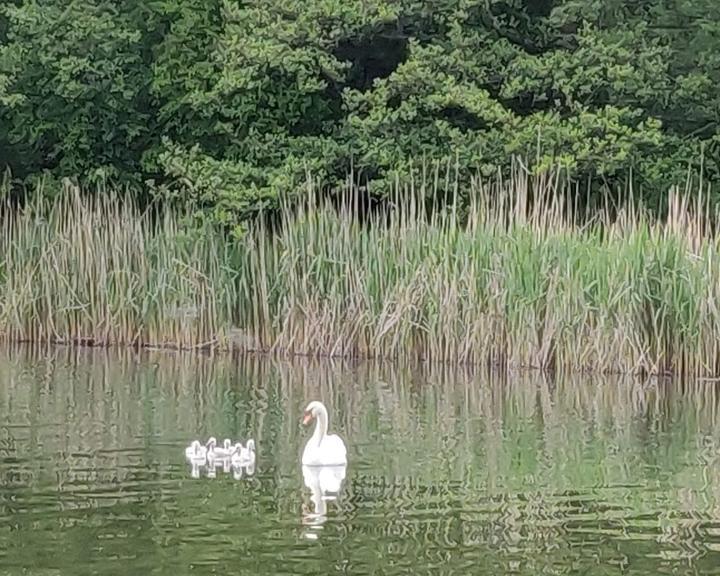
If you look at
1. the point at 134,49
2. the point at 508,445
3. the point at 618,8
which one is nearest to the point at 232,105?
the point at 134,49

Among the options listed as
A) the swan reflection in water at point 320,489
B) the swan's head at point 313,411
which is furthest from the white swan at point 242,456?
the swan's head at point 313,411

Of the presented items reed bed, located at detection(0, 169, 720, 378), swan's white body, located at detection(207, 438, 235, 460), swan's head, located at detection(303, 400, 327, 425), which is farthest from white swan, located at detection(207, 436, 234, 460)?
reed bed, located at detection(0, 169, 720, 378)

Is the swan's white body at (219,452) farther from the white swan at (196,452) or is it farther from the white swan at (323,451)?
the white swan at (323,451)

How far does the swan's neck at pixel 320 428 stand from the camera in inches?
494

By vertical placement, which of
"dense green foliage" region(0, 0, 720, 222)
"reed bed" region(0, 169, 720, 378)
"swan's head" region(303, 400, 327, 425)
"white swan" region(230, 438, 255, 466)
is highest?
"dense green foliage" region(0, 0, 720, 222)

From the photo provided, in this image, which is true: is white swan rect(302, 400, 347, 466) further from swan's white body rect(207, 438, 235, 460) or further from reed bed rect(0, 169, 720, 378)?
reed bed rect(0, 169, 720, 378)

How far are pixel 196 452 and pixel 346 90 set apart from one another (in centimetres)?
1173

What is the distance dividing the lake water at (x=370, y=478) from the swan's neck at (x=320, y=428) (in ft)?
0.89

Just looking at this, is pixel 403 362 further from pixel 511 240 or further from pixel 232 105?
pixel 232 105

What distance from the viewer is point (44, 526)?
10.3 metres

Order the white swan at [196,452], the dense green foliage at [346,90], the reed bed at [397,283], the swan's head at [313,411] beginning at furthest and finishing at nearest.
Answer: the dense green foliage at [346,90] → the reed bed at [397,283] → the swan's head at [313,411] → the white swan at [196,452]

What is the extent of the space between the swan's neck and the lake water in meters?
0.27

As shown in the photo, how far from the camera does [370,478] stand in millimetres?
12047

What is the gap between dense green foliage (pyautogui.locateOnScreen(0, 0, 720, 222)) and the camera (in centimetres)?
2281
